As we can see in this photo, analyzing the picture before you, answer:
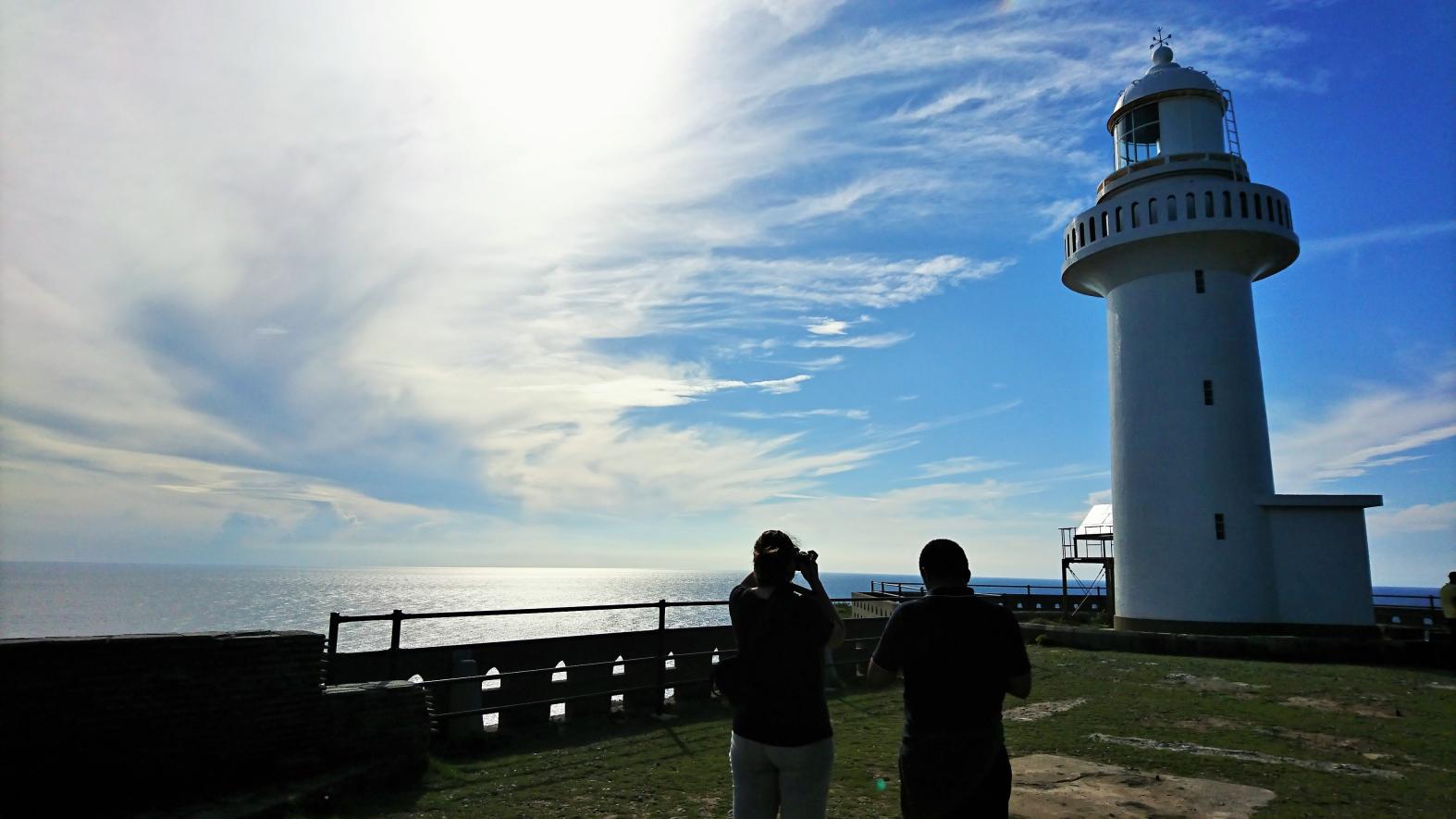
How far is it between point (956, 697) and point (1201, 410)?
18239 mm

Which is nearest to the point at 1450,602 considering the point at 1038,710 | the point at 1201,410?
the point at 1201,410

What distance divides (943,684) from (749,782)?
0.98m

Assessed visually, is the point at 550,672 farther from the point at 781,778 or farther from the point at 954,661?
the point at 954,661

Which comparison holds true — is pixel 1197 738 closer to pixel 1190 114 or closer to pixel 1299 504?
pixel 1299 504

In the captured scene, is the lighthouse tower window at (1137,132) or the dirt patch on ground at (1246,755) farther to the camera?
the lighthouse tower window at (1137,132)

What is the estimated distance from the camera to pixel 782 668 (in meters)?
3.52

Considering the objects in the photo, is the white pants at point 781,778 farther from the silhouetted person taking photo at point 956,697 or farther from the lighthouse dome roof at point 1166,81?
the lighthouse dome roof at point 1166,81

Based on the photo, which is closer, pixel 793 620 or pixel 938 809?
pixel 938 809

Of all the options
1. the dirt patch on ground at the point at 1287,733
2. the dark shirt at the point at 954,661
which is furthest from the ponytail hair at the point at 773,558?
the dirt patch on ground at the point at 1287,733

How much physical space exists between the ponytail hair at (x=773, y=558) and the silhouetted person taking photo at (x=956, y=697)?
546mm

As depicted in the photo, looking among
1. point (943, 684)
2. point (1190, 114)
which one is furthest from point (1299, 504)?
point (943, 684)

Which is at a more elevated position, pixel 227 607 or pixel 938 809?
pixel 938 809

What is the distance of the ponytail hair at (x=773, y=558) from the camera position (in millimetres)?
3666

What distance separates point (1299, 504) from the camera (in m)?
17.7
